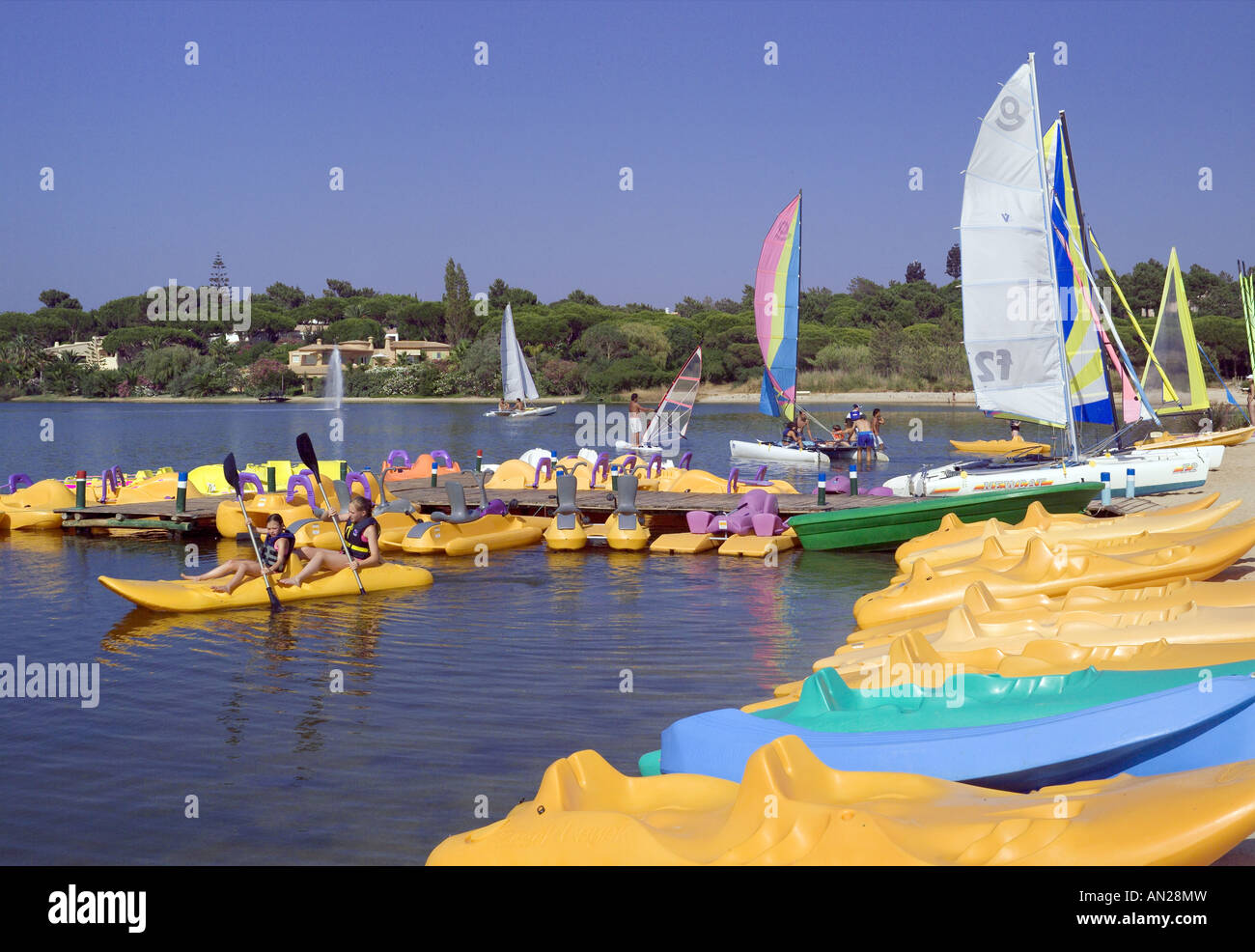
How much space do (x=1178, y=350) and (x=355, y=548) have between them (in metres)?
25.4

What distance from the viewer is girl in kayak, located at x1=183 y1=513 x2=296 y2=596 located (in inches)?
487

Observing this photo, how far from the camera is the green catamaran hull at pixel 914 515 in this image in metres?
15.8

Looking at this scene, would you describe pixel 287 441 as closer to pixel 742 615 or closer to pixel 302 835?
pixel 742 615

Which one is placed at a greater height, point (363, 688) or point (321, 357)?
point (321, 357)

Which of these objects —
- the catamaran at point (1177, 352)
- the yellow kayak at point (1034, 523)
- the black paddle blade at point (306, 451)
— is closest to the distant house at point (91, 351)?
the catamaran at point (1177, 352)

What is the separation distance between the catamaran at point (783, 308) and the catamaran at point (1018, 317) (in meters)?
9.90

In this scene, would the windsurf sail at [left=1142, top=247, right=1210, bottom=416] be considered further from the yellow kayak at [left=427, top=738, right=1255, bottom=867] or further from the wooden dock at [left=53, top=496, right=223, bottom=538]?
the yellow kayak at [left=427, top=738, right=1255, bottom=867]

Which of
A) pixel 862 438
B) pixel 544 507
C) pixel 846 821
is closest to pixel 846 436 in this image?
pixel 862 438

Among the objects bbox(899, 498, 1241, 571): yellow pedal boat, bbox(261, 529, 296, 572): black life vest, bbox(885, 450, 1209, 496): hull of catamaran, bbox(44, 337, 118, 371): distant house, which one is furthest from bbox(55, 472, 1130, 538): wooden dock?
bbox(44, 337, 118, 371): distant house

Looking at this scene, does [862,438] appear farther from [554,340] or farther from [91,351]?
[91,351]

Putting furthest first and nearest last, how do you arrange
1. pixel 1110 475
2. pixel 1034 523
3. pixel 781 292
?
1. pixel 781 292
2. pixel 1110 475
3. pixel 1034 523

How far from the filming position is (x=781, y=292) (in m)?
30.2

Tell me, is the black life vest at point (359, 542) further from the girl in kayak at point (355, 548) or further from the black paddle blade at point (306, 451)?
the black paddle blade at point (306, 451)
